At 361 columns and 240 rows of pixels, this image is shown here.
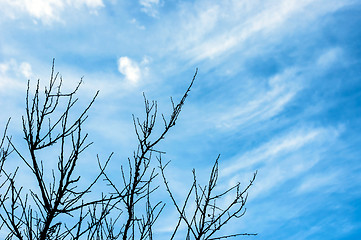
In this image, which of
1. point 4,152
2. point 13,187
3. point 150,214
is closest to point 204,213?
point 150,214

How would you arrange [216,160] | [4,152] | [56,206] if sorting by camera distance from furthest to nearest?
[4,152] < [216,160] < [56,206]

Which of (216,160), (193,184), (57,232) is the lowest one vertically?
(57,232)

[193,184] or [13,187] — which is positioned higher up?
[193,184]

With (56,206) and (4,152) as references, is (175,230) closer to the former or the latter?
(56,206)

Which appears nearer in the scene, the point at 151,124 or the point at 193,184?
the point at 193,184

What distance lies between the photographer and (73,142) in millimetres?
4039

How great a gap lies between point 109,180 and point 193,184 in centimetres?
118

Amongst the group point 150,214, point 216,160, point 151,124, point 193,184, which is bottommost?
point 150,214

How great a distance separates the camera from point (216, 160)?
15.0 feet

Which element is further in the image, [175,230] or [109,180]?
[109,180]

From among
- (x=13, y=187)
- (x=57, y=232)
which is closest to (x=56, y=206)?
(x=57, y=232)

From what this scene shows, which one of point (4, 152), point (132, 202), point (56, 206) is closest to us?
point (56, 206)

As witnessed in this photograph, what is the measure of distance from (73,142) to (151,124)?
120 centimetres

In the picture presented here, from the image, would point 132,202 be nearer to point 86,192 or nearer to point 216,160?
point 86,192
